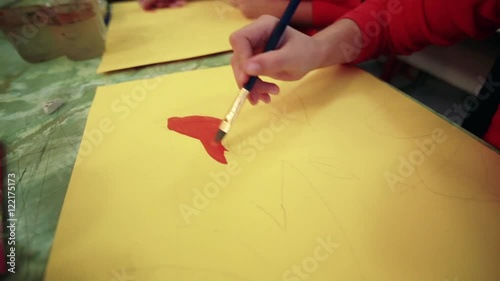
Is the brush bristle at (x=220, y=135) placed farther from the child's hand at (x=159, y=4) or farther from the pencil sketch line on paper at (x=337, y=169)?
the child's hand at (x=159, y=4)

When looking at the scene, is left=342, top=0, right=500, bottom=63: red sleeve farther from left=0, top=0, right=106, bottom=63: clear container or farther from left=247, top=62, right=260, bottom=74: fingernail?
left=0, top=0, right=106, bottom=63: clear container

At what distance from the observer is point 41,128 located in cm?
41

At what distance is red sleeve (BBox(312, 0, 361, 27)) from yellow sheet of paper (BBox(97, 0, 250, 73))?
0.49 feet

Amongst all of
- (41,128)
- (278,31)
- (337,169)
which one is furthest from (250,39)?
(41,128)

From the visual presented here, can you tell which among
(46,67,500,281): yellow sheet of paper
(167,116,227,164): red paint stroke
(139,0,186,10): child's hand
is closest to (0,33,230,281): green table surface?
(46,67,500,281): yellow sheet of paper

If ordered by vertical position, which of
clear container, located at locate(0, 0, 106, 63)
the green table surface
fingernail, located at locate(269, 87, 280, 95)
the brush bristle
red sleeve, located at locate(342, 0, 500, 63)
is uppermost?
red sleeve, located at locate(342, 0, 500, 63)

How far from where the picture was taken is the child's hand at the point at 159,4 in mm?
697

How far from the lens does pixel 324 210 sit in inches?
12.0

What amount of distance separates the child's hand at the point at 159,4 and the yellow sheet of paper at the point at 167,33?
0.02m

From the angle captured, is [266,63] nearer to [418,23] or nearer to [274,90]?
[274,90]

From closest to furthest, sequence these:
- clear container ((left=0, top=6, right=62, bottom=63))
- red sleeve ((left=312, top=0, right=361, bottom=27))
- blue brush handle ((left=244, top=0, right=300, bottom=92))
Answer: blue brush handle ((left=244, top=0, right=300, bottom=92)), clear container ((left=0, top=6, right=62, bottom=63)), red sleeve ((left=312, top=0, right=361, bottom=27))

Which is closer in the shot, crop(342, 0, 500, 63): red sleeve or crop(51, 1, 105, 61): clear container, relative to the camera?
crop(342, 0, 500, 63): red sleeve

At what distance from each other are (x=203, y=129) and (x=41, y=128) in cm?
23

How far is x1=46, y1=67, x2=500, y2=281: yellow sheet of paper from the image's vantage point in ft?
0.87
